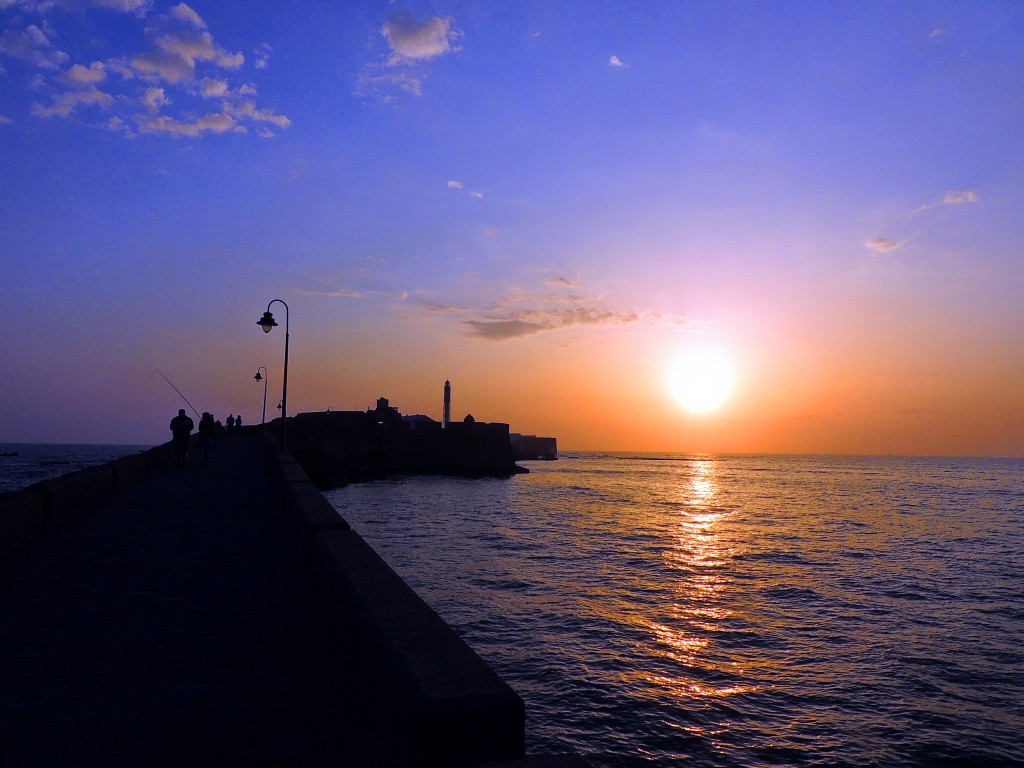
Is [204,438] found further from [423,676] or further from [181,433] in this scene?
[423,676]

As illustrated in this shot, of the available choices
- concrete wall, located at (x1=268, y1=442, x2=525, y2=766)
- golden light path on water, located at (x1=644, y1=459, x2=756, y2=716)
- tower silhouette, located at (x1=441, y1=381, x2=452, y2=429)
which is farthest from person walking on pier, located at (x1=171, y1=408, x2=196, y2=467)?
tower silhouette, located at (x1=441, y1=381, x2=452, y2=429)

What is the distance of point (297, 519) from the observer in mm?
8266

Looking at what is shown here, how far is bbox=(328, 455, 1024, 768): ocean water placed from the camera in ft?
30.4

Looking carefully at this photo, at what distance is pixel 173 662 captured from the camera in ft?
14.9

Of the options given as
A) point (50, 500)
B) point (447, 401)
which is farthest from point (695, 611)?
point (447, 401)

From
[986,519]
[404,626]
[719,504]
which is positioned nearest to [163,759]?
[404,626]

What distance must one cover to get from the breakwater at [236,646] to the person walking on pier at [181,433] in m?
11.5

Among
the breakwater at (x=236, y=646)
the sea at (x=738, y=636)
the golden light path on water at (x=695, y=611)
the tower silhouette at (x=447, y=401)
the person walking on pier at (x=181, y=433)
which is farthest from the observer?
the tower silhouette at (x=447, y=401)

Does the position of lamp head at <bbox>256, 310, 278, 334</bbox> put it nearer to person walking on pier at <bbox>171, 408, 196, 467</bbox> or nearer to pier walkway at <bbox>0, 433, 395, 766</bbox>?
person walking on pier at <bbox>171, 408, 196, 467</bbox>

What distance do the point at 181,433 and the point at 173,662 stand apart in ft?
57.9

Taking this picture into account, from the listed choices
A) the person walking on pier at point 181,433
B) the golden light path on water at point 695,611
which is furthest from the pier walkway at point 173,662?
the person walking on pier at point 181,433

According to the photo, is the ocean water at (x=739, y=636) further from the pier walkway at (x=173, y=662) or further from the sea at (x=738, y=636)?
the pier walkway at (x=173, y=662)

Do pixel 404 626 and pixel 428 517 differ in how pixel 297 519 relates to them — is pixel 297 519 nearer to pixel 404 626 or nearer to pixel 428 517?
pixel 404 626

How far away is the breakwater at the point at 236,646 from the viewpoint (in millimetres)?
3070
